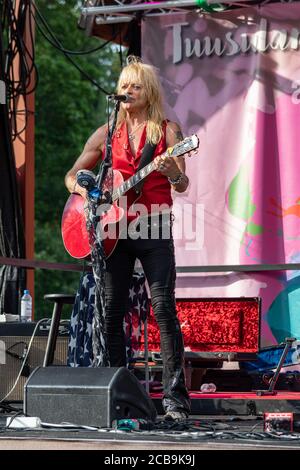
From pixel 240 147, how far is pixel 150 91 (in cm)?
249

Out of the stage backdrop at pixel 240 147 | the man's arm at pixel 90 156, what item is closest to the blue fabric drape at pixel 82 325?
the man's arm at pixel 90 156

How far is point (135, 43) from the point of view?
342 inches

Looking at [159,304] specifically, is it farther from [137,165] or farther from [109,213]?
[137,165]

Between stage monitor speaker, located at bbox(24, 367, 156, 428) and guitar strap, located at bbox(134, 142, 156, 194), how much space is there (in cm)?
106

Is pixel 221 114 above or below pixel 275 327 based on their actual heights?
above

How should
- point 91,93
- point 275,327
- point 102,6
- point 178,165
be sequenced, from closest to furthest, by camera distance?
point 178,165
point 275,327
point 102,6
point 91,93

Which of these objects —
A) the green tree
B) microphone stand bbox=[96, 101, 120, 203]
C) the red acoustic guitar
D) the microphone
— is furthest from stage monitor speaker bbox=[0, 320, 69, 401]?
the green tree

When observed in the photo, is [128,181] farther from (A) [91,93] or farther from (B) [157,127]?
(A) [91,93]

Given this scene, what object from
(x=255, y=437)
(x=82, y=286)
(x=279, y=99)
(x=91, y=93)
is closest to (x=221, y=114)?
(x=279, y=99)

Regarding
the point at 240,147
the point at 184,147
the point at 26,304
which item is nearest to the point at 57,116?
the point at 240,147

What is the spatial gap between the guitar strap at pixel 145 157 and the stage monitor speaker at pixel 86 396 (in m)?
1.06

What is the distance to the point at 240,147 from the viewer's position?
7887mm

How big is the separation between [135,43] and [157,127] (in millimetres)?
3396

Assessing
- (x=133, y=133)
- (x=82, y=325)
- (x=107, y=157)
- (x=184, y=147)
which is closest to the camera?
(x=184, y=147)
